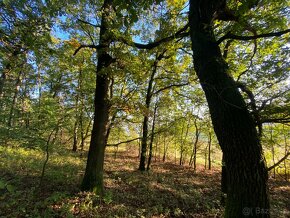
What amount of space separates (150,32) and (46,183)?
7756 millimetres

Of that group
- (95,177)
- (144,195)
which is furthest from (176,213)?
(95,177)

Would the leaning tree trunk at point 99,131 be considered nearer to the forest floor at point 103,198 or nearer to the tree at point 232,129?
the forest floor at point 103,198

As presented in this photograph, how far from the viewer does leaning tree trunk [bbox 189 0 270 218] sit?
1.85 meters

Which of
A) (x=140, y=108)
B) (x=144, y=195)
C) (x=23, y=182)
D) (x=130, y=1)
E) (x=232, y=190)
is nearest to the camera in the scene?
(x=232, y=190)

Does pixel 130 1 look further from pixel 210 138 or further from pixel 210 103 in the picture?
pixel 210 138

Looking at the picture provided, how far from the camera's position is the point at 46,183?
19.7 ft

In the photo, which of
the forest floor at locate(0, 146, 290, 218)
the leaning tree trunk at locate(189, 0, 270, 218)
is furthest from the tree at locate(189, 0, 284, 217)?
the forest floor at locate(0, 146, 290, 218)

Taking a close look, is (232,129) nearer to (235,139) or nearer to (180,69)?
(235,139)

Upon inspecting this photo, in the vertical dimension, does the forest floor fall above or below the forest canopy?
→ below

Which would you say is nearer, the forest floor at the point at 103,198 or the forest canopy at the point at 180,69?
the forest canopy at the point at 180,69

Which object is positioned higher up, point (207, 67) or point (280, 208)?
point (207, 67)

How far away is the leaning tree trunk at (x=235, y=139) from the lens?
185 centimetres

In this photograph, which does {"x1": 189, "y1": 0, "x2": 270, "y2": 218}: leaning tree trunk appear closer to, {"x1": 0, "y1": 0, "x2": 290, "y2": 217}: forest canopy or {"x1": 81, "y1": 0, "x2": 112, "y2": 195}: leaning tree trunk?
{"x1": 0, "y1": 0, "x2": 290, "y2": 217}: forest canopy

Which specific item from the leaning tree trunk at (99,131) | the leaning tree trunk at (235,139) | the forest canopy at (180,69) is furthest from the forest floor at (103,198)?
the leaning tree trunk at (235,139)
